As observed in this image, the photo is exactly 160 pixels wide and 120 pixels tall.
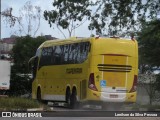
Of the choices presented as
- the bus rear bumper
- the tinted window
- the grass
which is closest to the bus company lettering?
the tinted window

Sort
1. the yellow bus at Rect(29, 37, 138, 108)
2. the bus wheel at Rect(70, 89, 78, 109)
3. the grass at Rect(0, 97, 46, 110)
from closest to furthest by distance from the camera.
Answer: the grass at Rect(0, 97, 46, 110) < the yellow bus at Rect(29, 37, 138, 108) < the bus wheel at Rect(70, 89, 78, 109)

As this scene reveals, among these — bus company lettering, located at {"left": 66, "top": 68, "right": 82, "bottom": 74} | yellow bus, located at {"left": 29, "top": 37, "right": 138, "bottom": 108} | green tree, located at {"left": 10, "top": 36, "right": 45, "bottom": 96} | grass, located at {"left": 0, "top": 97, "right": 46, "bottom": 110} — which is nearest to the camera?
grass, located at {"left": 0, "top": 97, "right": 46, "bottom": 110}

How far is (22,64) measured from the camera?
46.8 meters

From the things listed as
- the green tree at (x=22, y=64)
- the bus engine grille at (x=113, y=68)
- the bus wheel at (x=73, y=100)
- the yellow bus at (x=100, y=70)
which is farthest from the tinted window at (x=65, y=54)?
the green tree at (x=22, y=64)

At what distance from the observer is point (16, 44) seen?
51156 mm

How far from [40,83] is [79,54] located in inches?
245

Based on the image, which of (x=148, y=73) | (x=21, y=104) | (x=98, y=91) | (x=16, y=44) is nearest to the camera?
(x=21, y=104)

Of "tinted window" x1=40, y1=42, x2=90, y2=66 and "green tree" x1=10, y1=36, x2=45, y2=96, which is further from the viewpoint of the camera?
"green tree" x1=10, y1=36, x2=45, y2=96

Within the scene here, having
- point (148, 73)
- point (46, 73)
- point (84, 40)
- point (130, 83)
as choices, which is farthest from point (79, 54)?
point (148, 73)

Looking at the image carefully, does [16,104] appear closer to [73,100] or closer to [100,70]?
[73,100]

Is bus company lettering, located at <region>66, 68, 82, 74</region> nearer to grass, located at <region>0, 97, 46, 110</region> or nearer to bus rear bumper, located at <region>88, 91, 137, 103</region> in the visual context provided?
bus rear bumper, located at <region>88, 91, 137, 103</region>

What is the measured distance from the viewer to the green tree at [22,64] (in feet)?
141

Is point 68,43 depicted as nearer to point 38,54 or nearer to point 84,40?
point 84,40

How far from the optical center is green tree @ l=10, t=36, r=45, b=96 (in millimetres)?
42844
